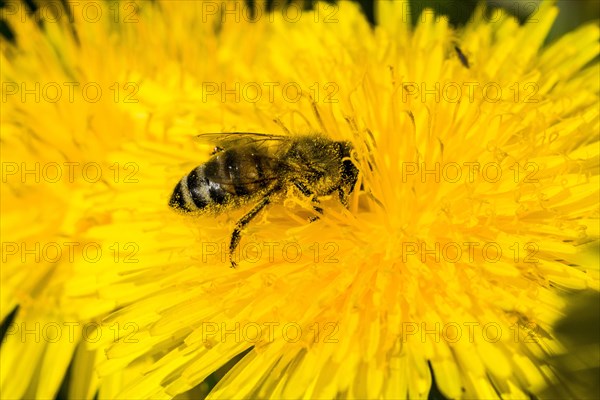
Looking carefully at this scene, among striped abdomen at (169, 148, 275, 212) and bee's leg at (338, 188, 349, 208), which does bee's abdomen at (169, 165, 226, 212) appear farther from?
bee's leg at (338, 188, 349, 208)

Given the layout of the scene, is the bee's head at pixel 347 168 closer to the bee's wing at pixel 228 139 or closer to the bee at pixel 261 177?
the bee at pixel 261 177

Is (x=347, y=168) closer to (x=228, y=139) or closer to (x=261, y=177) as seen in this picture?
(x=261, y=177)

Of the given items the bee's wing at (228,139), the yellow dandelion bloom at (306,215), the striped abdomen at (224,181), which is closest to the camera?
the yellow dandelion bloom at (306,215)

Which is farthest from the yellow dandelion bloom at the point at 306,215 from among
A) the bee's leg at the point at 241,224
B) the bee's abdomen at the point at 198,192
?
the bee's abdomen at the point at 198,192

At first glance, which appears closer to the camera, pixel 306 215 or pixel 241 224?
pixel 241 224

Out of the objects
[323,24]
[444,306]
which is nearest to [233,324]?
[444,306]

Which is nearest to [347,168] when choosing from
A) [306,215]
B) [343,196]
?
[343,196]
